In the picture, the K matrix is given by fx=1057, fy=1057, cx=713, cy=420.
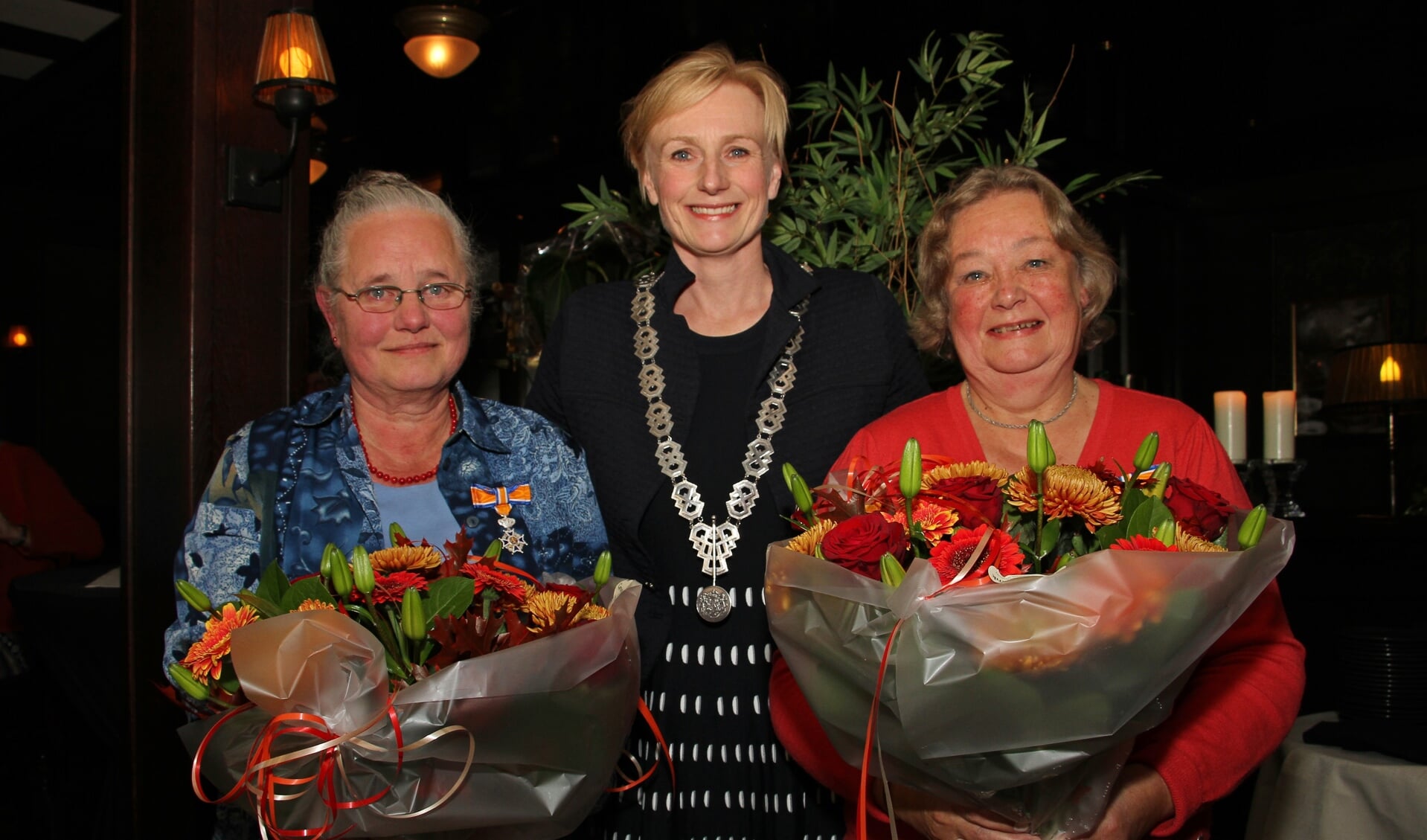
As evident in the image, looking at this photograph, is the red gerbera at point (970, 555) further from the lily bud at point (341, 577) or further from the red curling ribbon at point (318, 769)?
the lily bud at point (341, 577)

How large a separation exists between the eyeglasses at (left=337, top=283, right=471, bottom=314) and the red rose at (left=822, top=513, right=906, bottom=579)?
2.95 ft

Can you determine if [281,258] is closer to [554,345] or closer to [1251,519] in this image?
[554,345]

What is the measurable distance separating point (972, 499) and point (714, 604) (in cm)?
85

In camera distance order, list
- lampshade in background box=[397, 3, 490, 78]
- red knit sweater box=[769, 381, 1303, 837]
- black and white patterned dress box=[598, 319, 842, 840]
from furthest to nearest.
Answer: lampshade in background box=[397, 3, 490, 78] → black and white patterned dress box=[598, 319, 842, 840] → red knit sweater box=[769, 381, 1303, 837]

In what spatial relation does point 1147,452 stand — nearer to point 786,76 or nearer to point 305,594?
point 305,594

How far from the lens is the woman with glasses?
162 cm

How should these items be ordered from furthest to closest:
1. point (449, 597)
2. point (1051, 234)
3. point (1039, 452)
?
point (1051, 234)
point (449, 597)
point (1039, 452)

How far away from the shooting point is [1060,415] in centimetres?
165

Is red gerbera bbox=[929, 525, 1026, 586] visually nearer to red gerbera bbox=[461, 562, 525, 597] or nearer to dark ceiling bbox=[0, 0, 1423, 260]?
red gerbera bbox=[461, 562, 525, 597]

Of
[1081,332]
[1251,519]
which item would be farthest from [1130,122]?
[1251,519]

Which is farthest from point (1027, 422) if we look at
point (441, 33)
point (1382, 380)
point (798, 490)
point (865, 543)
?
point (441, 33)

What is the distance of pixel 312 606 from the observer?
117 cm

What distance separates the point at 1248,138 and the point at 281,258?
768 cm

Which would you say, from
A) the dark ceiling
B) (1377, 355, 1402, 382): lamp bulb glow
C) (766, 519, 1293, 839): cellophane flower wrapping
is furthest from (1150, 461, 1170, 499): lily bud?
the dark ceiling
